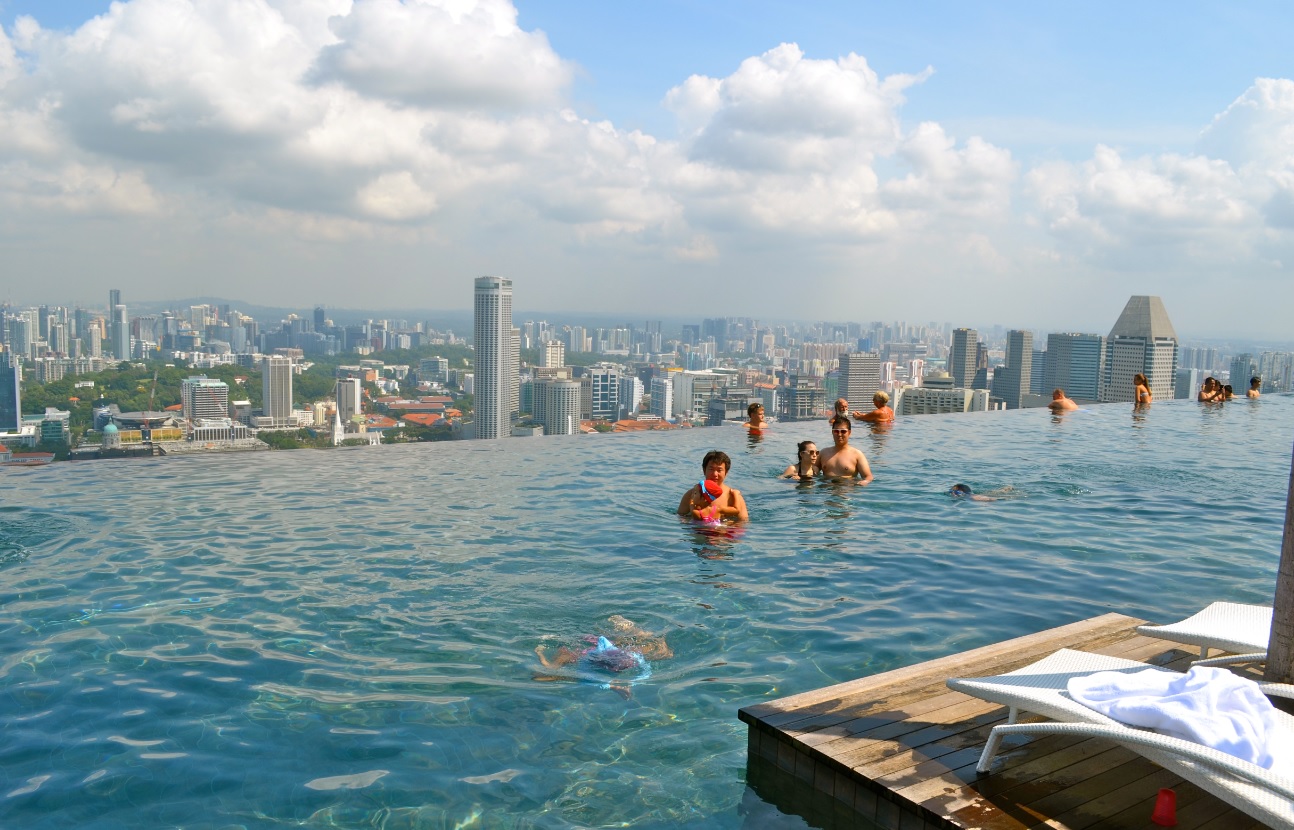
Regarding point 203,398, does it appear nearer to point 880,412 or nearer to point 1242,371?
point 880,412

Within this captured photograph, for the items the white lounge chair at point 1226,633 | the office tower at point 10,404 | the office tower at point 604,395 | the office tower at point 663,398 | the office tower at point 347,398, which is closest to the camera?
the white lounge chair at point 1226,633

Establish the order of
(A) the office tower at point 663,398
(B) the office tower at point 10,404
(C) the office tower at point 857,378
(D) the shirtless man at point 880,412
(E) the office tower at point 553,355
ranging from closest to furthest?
(D) the shirtless man at point 880,412
(B) the office tower at point 10,404
(A) the office tower at point 663,398
(C) the office tower at point 857,378
(E) the office tower at point 553,355

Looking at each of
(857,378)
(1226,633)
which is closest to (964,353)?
(857,378)

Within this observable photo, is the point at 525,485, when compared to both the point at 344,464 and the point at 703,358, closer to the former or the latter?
the point at 344,464

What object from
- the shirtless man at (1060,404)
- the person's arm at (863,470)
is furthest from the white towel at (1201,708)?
the shirtless man at (1060,404)

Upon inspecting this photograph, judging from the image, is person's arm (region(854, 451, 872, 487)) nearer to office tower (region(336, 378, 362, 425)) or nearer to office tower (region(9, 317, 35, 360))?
office tower (region(336, 378, 362, 425))

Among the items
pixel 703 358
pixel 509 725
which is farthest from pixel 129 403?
pixel 703 358

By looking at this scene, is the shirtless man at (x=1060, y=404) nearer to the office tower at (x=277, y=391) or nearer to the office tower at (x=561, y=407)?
the office tower at (x=561, y=407)
